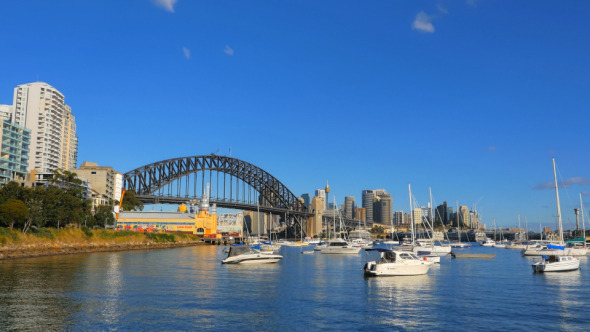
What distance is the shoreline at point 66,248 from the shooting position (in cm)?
6925

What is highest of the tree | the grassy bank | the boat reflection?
the tree

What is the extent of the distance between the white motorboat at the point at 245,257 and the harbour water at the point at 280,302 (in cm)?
1367

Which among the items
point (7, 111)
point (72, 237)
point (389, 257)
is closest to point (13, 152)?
point (72, 237)

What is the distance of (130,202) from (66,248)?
275 ft

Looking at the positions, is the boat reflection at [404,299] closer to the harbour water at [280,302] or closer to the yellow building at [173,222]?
the harbour water at [280,302]

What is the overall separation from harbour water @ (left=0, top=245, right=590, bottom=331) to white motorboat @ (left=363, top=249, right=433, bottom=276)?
1.22 m

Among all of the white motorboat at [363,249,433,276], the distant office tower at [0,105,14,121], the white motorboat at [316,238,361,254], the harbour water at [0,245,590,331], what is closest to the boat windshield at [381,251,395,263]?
the white motorboat at [363,249,433,276]

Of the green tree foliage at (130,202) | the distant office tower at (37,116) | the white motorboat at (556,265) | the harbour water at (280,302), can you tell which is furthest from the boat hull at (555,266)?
the distant office tower at (37,116)

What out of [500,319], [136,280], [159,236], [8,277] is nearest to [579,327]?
[500,319]

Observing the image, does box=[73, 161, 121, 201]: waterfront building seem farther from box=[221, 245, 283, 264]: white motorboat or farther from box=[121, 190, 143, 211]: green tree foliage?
box=[221, 245, 283, 264]: white motorboat

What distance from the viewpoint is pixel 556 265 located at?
5797 centimetres

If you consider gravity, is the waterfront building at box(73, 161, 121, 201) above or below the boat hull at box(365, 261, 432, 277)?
above

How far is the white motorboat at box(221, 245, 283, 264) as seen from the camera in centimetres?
6638

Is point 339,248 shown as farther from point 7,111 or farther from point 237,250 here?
point 7,111
